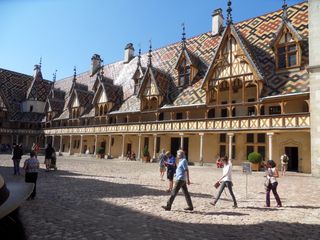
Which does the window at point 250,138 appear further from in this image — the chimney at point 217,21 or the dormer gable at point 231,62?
the chimney at point 217,21

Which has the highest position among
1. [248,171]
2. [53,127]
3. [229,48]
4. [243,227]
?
[229,48]

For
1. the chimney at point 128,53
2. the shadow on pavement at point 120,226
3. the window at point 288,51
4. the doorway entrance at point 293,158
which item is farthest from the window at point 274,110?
the chimney at point 128,53

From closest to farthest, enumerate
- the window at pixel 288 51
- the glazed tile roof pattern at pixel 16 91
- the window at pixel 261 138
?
1. the window at pixel 288 51
2. the window at pixel 261 138
3. the glazed tile roof pattern at pixel 16 91

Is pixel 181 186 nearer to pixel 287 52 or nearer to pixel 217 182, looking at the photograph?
pixel 217 182

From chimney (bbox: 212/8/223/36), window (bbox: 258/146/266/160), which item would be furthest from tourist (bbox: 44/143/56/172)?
chimney (bbox: 212/8/223/36)

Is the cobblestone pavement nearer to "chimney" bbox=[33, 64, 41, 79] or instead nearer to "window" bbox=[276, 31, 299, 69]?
"window" bbox=[276, 31, 299, 69]

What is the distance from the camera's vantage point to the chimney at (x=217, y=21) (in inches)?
1243

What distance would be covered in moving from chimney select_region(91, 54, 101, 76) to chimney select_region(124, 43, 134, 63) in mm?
7437

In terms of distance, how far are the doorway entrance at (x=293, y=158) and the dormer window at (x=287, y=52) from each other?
249 inches

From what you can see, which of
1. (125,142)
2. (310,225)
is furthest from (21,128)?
(310,225)

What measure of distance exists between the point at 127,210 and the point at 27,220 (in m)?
2.22

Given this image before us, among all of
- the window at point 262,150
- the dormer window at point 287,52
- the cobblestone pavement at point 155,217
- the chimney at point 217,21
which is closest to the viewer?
the cobblestone pavement at point 155,217

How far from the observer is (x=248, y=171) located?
9930 mm

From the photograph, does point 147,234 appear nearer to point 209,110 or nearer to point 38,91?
point 209,110
